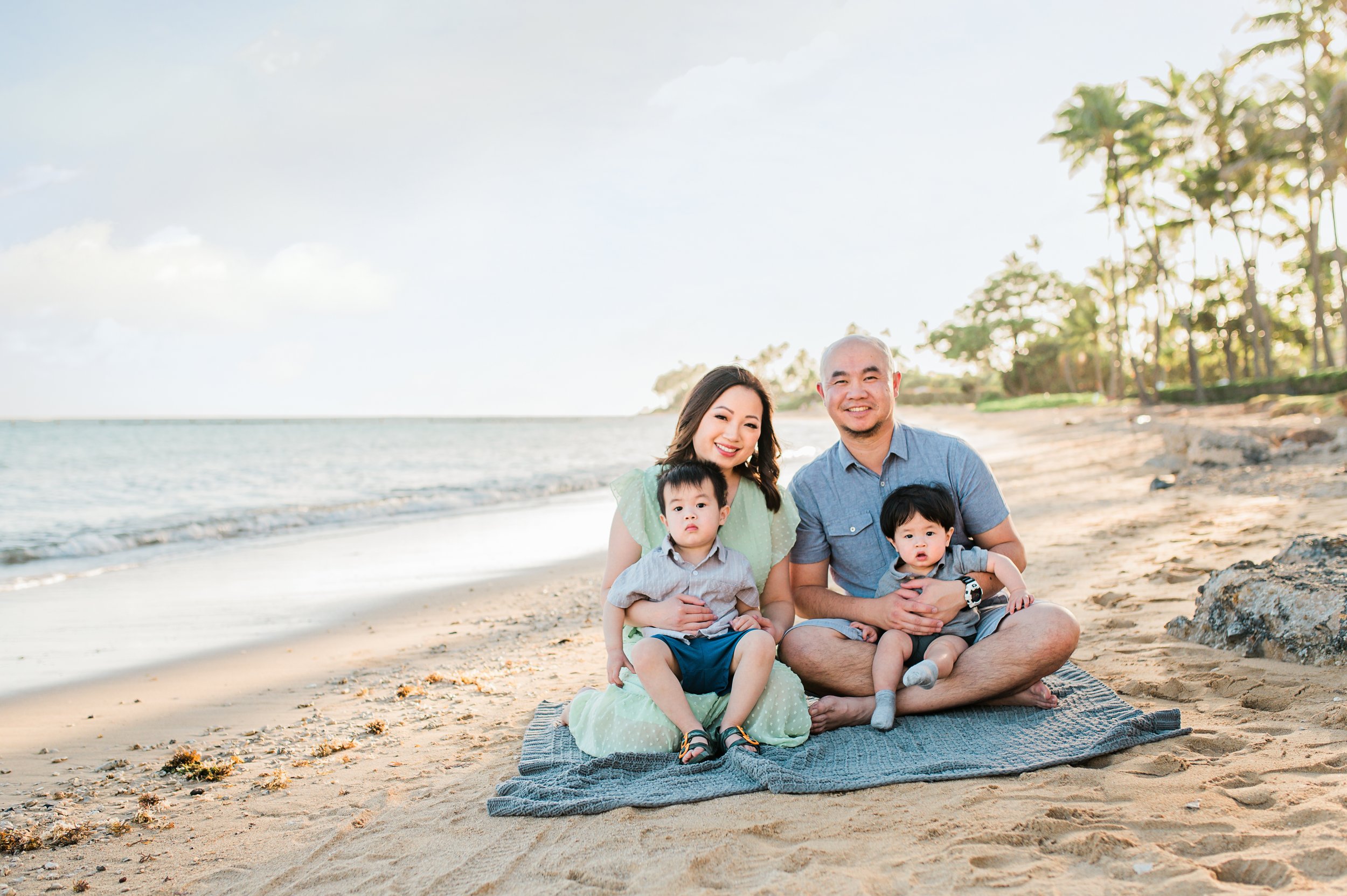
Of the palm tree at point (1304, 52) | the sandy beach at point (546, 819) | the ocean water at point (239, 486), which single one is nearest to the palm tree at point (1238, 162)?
the palm tree at point (1304, 52)

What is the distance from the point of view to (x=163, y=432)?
235ft

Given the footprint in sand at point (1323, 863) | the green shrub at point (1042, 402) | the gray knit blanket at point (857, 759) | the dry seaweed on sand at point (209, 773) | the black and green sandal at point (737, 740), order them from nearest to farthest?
the footprint in sand at point (1323, 863) < the gray knit blanket at point (857, 759) < the black and green sandal at point (737, 740) < the dry seaweed on sand at point (209, 773) < the green shrub at point (1042, 402)

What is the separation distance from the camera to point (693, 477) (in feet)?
11.4

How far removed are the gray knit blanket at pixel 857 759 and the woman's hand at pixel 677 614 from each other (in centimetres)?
50

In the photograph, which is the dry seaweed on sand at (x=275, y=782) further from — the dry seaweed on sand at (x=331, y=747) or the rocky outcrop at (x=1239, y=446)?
the rocky outcrop at (x=1239, y=446)

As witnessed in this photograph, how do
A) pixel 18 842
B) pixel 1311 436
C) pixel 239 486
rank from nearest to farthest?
pixel 18 842 → pixel 1311 436 → pixel 239 486

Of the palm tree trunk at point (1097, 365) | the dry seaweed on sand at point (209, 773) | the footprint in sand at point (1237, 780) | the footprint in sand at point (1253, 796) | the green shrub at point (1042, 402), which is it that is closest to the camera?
the footprint in sand at point (1253, 796)

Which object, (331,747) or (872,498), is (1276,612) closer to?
(872,498)

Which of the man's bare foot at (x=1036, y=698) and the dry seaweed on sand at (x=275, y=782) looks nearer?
the dry seaweed on sand at (x=275, y=782)

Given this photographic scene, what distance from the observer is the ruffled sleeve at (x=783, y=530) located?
12.5 ft

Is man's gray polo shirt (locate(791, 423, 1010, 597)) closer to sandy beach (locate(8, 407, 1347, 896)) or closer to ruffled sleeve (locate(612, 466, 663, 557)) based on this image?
ruffled sleeve (locate(612, 466, 663, 557))

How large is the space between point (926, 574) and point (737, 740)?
42.4 inches

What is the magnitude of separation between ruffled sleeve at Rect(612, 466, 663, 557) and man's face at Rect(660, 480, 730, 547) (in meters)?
0.23

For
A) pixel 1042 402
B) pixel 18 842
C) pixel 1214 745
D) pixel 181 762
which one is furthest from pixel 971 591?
pixel 1042 402
